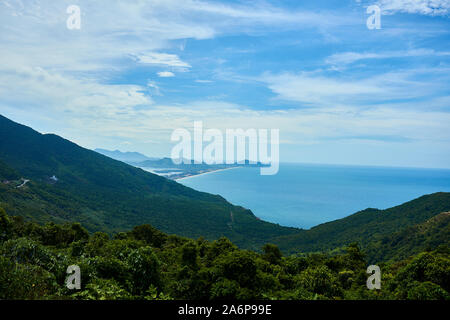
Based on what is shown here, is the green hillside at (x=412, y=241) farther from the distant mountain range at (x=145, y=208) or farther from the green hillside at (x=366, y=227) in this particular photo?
the green hillside at (x=366, y=227)

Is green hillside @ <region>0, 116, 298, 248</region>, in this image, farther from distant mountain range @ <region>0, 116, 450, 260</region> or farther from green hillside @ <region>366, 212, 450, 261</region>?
green hillside @ <region>366, 212, 450, 261</region>

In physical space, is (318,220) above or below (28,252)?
below

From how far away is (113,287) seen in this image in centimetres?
611

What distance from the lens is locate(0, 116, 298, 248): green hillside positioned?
58.1m

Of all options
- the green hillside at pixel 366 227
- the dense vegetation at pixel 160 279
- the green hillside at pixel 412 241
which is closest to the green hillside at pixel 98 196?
the green hillside at pixel 366 227

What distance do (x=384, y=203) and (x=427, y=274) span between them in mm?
140783

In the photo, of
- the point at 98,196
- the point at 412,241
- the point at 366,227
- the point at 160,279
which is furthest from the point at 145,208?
the point at 160,279

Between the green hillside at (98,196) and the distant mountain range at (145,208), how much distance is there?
235 mm

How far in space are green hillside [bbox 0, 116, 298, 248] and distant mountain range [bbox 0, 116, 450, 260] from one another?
24cm

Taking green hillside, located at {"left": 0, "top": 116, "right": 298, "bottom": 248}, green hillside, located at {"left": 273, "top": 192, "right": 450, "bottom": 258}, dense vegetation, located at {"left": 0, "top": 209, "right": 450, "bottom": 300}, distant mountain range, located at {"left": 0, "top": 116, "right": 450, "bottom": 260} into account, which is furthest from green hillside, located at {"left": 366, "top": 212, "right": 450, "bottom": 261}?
dense vegetation, located at {"left": 0, "top": 209, "right": 450, "bottom": 300}

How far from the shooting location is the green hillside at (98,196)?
58062mm
